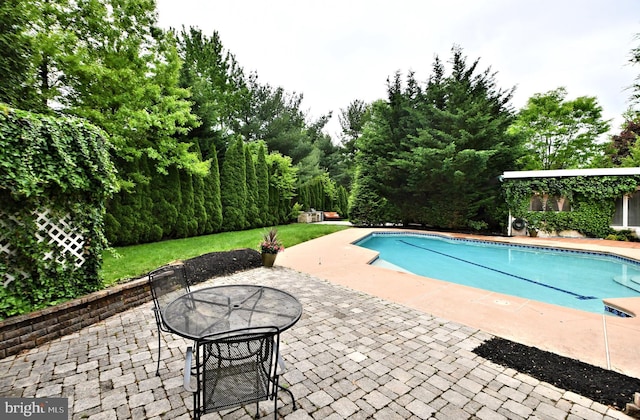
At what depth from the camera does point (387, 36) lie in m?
10.8

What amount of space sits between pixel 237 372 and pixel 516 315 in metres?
3.64

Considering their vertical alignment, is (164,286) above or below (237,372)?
above

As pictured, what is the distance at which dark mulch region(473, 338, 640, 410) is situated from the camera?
2.05 meters

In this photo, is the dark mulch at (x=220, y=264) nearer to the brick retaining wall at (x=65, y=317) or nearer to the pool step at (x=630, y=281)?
the brick retaining wall at (x=65, y=317)

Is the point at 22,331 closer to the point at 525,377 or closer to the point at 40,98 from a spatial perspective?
the point at 525,377

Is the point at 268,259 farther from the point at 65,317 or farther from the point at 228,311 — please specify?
the point at 228,311

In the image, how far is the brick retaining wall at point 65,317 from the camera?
2.65 meters

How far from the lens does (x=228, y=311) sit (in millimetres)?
2326

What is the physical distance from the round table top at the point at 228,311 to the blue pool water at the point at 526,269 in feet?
18.2

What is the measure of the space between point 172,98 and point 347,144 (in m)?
19.5

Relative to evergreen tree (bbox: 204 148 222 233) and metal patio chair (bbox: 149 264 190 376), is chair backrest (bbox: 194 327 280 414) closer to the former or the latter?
metal patio chair (bbox: 149 264 190 376)

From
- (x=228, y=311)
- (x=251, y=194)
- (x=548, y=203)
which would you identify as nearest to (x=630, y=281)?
(x=548, y=203)

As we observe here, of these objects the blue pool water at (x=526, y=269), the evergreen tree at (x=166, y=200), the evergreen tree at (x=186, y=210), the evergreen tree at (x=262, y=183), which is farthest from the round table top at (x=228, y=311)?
the evergreen tree at (x=262, y=183)

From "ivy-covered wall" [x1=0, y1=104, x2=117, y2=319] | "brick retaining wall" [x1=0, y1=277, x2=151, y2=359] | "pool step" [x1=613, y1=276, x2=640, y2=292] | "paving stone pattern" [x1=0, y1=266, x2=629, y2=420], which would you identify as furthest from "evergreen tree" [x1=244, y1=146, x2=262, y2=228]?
"pool step" [x1=613, y1=276, x2=640, y2=292]
